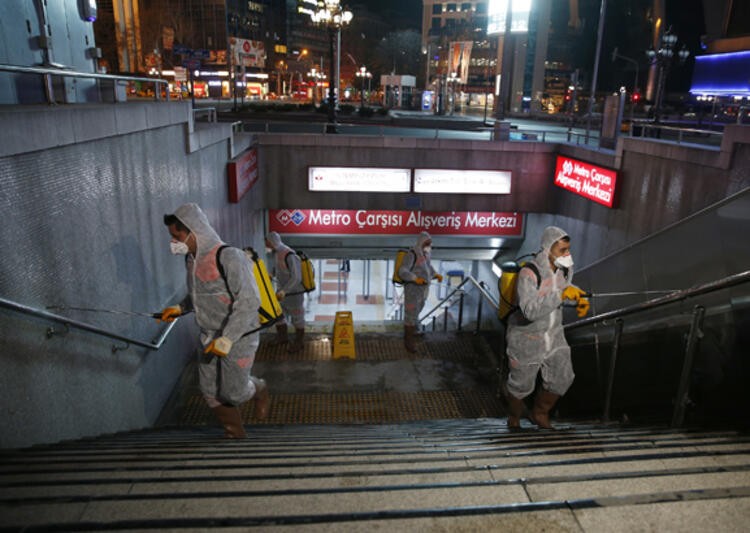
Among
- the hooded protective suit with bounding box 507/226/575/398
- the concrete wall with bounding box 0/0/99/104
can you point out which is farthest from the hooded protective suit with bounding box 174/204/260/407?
the concrete wall with bounding box 0/0/99/104

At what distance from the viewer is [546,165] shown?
13117 millimetres

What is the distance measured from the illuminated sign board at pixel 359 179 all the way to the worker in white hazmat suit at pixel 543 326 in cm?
881

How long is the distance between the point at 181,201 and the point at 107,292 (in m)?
2.22

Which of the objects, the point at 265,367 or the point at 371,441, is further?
the point at 265,367

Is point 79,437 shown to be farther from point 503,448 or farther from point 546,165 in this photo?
point 546,165

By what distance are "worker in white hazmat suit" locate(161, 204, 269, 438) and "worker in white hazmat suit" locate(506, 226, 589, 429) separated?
2123mm

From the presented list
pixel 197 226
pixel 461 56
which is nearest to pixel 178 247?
pixel 197 226

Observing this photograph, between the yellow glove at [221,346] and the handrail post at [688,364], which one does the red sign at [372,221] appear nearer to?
the yellow glove at [221,346]

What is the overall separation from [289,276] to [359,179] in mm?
6006

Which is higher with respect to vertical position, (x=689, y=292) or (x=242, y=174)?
(x=689, y=292)

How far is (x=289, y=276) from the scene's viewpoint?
7645mm

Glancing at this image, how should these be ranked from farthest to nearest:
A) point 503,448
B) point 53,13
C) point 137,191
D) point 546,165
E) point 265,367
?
point 546,165
point 53,13
point 265,367
point 137,191
point 503,448

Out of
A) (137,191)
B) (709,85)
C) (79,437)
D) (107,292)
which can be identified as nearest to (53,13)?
(137,191)

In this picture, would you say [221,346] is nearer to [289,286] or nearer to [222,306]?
[222,306]
